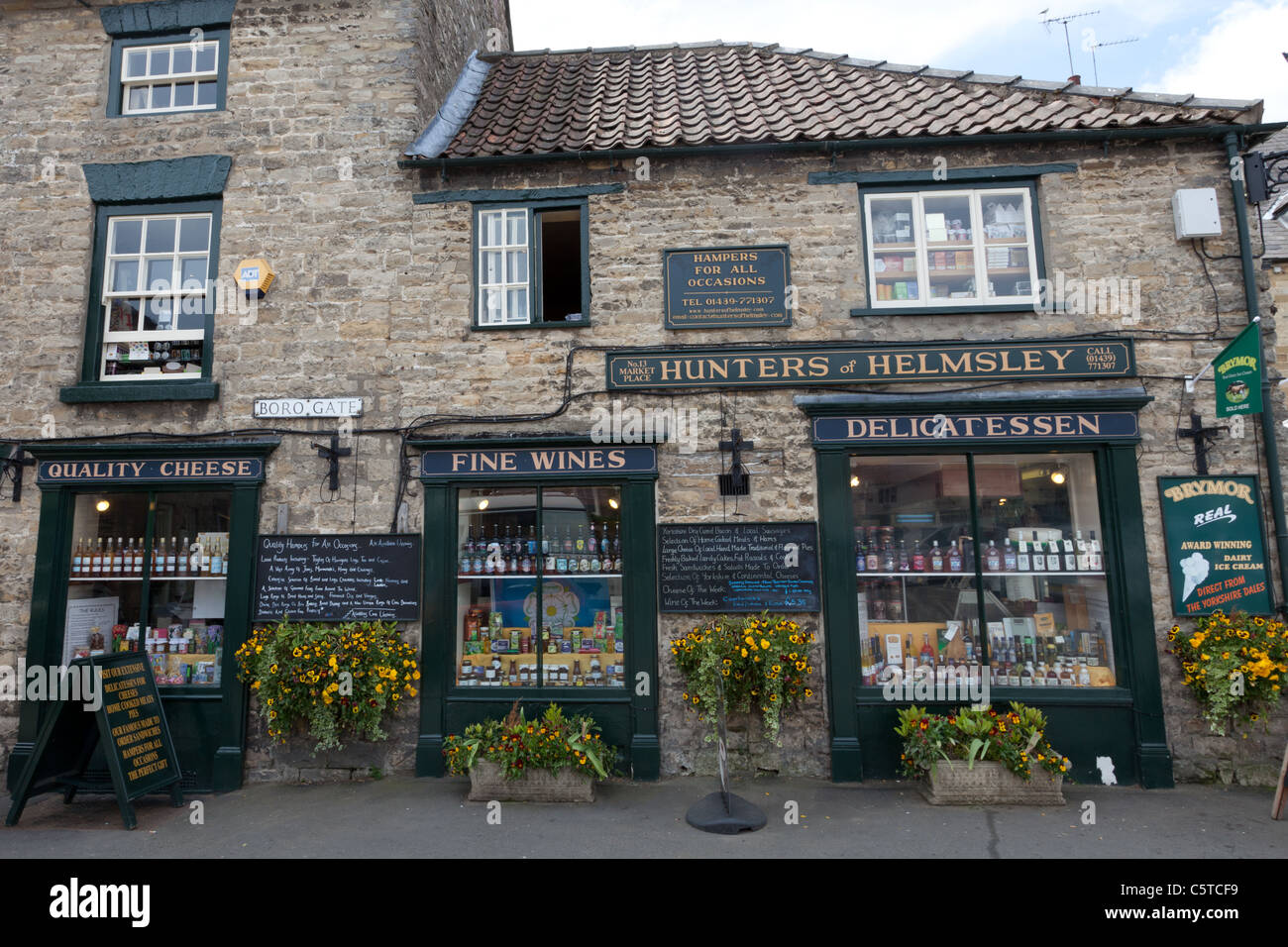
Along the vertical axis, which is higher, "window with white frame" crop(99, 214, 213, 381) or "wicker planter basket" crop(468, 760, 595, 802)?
"window with white frame" crop(99, 214, 213, 381)

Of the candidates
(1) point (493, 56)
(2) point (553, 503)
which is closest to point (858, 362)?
(2) point (553, 503)

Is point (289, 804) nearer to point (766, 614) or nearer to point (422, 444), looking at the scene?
point (422, 444)

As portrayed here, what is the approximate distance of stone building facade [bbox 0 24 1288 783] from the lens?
7.12 metres

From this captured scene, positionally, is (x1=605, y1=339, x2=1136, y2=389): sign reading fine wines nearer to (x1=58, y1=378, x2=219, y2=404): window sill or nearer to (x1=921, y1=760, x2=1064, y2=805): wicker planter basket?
(x1=921, y1=760, x2=1064, y2=805): wicker planter basket

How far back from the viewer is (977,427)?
713cm

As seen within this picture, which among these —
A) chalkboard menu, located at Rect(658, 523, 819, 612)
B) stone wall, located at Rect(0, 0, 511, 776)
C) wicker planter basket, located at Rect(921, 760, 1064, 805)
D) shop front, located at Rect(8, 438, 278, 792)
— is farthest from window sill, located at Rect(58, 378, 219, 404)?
wicker planter basket, located at Rect(921, 760, 1064, 805)

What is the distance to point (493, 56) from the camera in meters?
10.8

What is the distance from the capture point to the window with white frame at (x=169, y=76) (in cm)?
834

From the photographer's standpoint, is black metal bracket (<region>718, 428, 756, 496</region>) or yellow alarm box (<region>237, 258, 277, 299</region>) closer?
black metal bracket (<region>718, 428, 756, 496</region>)

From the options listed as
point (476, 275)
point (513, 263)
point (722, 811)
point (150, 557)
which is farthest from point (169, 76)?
point (722, 811)

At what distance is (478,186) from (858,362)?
4.61m

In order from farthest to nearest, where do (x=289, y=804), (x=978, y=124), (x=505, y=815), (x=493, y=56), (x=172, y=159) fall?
(x=493, y=56), (x=172, y=159), (x=978, y=124), (x=289, y=804), (x=505, y=815)

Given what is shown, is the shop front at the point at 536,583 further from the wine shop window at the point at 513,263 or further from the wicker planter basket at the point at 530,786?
the wine shop window at the point at 513,263

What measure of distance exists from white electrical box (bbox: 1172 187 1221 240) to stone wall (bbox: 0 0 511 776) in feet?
26.3
